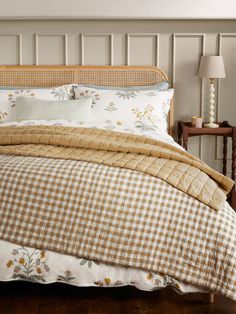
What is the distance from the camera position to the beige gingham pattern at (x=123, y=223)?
7.90ft

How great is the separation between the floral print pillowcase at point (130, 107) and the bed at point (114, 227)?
138 centimetres

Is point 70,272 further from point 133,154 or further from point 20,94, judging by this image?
point 20,94

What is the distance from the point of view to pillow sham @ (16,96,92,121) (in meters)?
3.86

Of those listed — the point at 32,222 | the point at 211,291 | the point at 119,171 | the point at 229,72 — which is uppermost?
→ the point at 229,72

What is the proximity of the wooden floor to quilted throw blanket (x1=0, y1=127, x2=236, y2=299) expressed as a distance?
20 centimetres

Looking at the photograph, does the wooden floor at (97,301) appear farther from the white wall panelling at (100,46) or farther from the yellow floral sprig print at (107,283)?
the white wall panelling at (100,46)

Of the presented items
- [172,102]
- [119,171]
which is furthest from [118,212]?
[172,102]

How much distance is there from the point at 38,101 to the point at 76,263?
175 centimetres

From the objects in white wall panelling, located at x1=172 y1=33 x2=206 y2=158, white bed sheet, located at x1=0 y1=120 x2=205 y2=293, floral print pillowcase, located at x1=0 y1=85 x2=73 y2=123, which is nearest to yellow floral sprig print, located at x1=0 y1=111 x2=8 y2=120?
floral print pillowcase, located at x1=0 y1=85 x2=73 y2=123

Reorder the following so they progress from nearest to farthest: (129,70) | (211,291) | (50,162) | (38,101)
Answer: (211,291), (50,162), (38,101), (129,70)

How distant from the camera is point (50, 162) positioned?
8.64 ft

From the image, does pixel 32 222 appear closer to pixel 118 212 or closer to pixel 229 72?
pixel 118 212

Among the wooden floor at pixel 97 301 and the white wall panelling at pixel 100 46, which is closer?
the wooden floor at pixel 97 301

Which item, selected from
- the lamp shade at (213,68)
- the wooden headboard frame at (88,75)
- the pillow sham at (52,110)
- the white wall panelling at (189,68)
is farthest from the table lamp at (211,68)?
the pillow sham at (52,110)
